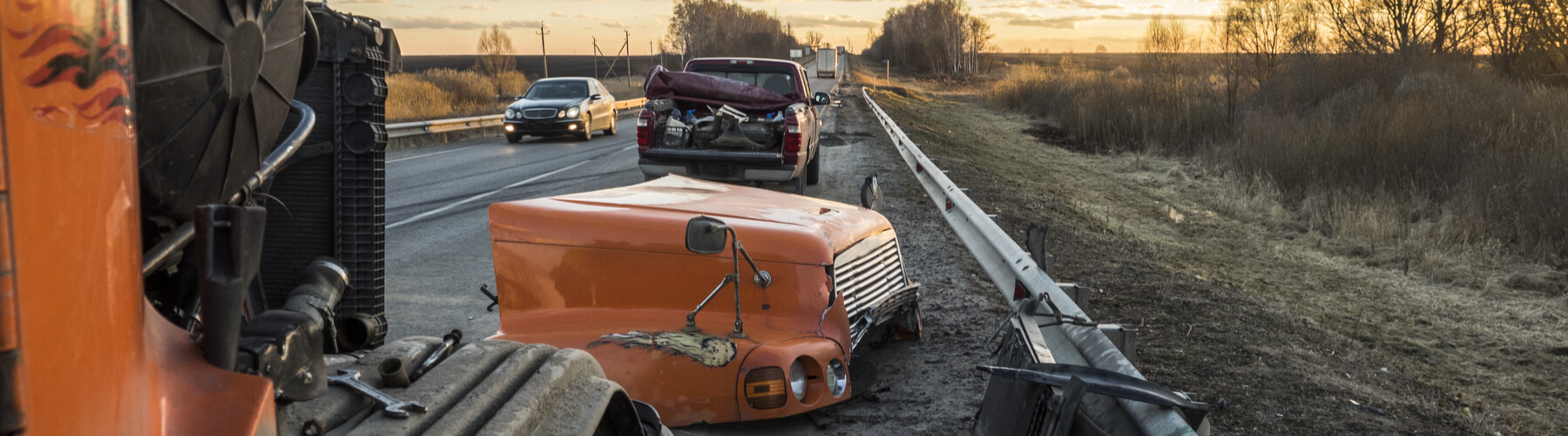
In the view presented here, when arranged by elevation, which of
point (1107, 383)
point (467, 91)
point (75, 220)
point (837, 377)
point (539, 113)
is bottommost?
point (837, 377)

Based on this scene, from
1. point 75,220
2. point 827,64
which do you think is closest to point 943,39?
point 827,64

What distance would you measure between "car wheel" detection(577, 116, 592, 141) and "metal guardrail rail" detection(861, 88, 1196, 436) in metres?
15.2

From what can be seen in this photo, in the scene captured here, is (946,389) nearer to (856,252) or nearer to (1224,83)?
(856,252)

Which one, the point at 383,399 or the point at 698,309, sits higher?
the point at 383,399

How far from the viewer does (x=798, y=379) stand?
156 inches

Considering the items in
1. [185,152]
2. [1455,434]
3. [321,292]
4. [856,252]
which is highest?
[185,152]

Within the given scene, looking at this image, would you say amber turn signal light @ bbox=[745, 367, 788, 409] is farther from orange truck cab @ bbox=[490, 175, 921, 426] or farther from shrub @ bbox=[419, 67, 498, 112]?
shrub @ bbox=[419, 67, 498, 112]

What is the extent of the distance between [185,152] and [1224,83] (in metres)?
27.5

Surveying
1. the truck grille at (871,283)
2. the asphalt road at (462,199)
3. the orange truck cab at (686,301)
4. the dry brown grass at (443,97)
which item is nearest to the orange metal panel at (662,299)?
the orange truck cab at (686,301)

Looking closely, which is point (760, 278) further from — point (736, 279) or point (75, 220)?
point (75, 220)

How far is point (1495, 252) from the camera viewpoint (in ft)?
31.4

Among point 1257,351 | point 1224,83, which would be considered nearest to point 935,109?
point 1224,83

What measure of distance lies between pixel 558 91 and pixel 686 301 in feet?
63.8

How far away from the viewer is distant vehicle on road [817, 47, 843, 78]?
76750 mm
